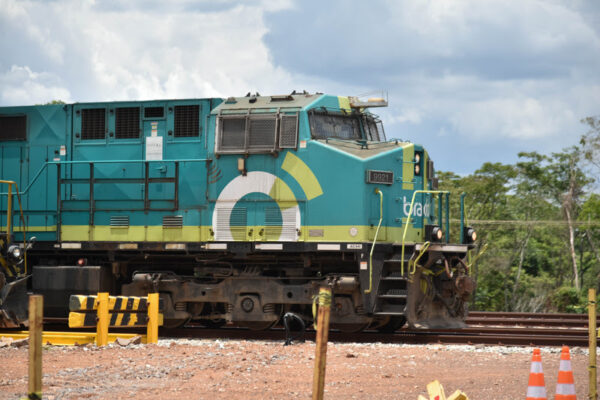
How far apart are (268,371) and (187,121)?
6215 millimetres

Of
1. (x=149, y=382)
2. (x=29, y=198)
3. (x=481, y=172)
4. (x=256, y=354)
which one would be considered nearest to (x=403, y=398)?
(x=149, y=382)

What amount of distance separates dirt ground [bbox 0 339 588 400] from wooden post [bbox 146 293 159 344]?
0.25 m

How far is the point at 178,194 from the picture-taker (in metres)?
14.9

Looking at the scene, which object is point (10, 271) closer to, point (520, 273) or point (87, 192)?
point (87, 192)

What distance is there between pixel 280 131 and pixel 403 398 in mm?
6584

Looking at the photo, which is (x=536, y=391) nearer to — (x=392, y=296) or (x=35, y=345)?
(x=35, y=345)

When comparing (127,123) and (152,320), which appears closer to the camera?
(152,320)

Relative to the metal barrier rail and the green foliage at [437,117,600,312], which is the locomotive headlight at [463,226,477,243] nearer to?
the metal barrier rail

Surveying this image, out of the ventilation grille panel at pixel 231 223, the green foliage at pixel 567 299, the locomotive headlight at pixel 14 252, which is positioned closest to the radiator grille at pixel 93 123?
the locomotive headlight at pixel 14 252

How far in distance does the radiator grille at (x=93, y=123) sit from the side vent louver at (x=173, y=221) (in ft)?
7.09

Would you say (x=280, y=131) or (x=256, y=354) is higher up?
(x=280, y=131)

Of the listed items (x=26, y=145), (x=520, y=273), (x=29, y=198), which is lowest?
(x=520, y=273)

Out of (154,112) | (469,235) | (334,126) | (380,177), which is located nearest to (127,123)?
(154,112)

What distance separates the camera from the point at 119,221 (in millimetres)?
15266
